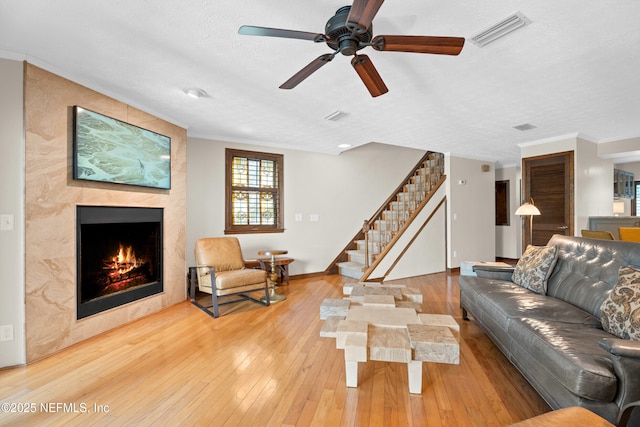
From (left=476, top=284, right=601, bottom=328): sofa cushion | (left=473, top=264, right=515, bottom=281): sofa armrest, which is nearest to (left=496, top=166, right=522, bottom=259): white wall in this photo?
(left=473, top=264, right=515, bottom=281): sofa armrest

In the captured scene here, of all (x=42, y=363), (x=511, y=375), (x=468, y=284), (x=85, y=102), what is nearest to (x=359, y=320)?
(x=511, y=375)

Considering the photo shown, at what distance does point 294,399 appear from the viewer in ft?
6.21

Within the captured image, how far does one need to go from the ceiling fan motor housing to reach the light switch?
2.74 metres

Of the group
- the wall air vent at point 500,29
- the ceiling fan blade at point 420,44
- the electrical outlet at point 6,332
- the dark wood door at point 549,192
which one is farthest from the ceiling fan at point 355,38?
the dark wood door at point 549,192

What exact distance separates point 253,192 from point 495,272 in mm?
3755

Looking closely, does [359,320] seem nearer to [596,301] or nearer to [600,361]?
[600,361]

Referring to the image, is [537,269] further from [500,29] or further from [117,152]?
[117,152]

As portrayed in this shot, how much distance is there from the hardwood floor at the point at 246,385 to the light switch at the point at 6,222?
1.09 metres

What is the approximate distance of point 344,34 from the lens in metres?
1.71

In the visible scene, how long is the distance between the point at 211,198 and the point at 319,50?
10.3 ft

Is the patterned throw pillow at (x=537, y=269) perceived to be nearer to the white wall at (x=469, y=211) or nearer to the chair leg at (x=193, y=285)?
the white wall at (x=469, y=211)

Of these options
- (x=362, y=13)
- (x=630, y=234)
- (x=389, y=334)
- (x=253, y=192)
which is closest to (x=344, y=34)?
(x=362, y=13)

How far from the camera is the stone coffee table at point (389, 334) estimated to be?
1784 millimetres

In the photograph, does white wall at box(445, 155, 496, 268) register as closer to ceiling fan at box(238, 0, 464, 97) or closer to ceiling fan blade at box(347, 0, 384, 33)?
ceiling fan at box(238, 0, 464, 97)
